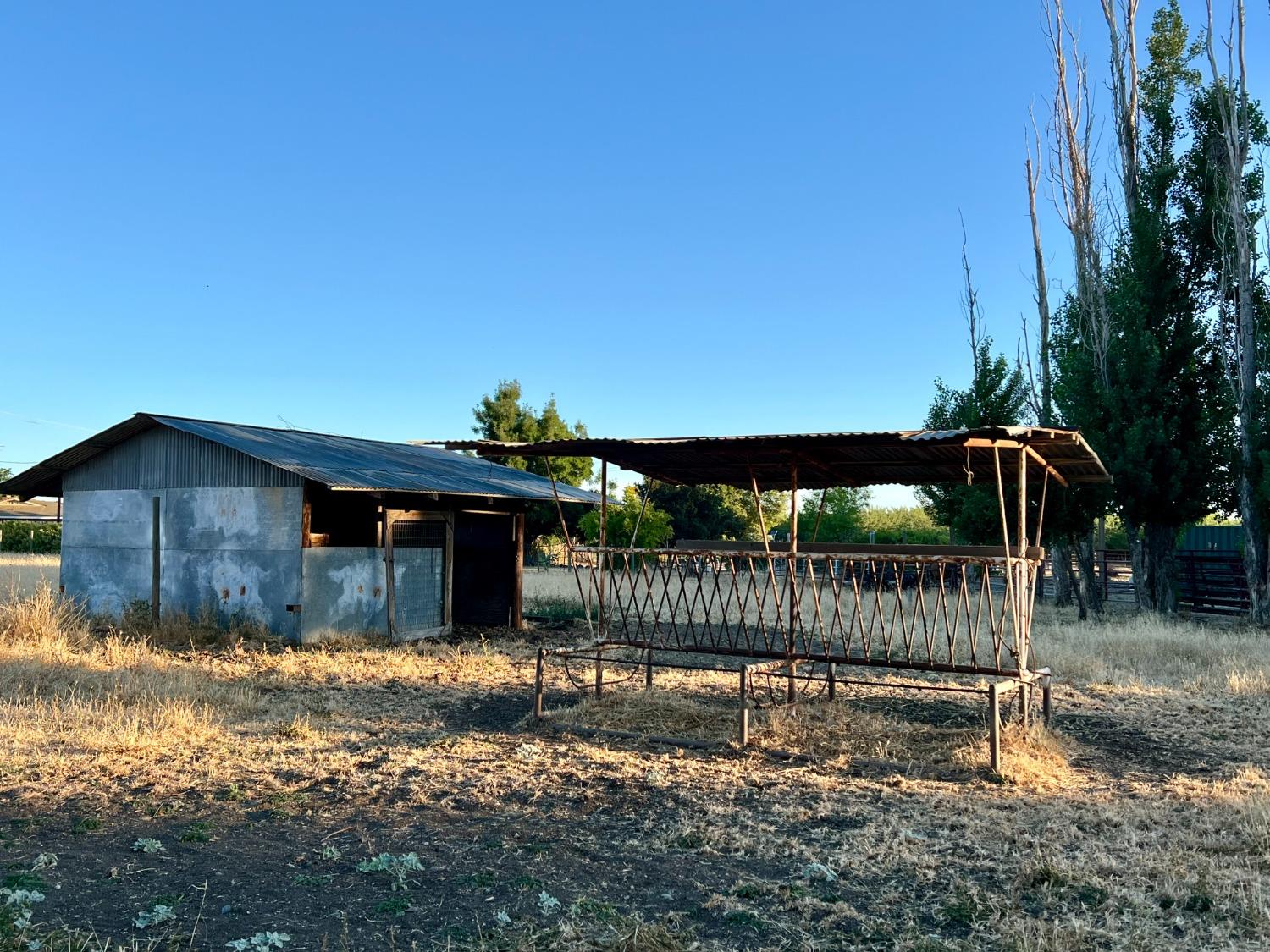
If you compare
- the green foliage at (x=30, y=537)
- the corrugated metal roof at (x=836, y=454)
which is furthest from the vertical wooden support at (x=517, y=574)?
the green foliage at (x=30, y=537)

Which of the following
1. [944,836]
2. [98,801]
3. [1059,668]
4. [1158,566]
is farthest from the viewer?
[1158,566]

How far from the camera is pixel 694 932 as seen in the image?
4465mm

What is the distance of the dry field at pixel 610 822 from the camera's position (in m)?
4.56

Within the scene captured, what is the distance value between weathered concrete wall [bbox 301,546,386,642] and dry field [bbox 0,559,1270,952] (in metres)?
3.30

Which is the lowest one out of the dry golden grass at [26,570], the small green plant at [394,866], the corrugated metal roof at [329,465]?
the small green plant at [394,866]

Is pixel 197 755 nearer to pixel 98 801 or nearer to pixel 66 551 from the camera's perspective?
pixel 98 801

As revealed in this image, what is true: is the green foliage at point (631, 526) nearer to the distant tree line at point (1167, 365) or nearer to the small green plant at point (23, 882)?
the distant tree line at point (1167, 365)

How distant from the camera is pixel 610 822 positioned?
6203 millimetres

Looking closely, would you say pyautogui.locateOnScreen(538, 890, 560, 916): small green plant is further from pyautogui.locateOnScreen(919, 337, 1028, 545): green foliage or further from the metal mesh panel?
pyautogui.locateOnScreen(919, 337, 1028, 545): green foliage

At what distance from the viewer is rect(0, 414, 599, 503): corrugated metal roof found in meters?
14.9

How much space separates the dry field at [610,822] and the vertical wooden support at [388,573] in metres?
4.28

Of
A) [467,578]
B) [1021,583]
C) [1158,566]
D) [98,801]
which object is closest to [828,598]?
[1158,566]

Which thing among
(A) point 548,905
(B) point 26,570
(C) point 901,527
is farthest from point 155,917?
(C) point 901,527

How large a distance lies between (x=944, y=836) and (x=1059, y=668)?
25.7ft
